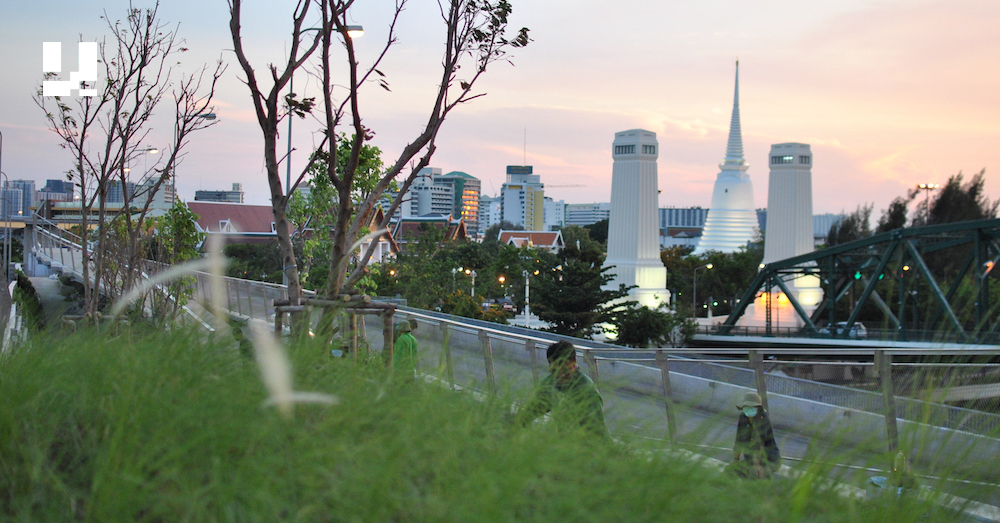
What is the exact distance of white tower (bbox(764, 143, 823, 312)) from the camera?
6444cm

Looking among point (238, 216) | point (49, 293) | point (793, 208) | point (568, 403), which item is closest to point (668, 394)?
point (568, 403)

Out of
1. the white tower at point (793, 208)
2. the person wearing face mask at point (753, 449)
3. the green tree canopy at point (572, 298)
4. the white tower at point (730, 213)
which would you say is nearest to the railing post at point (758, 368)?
the person wearing face mask at point (753, 449)

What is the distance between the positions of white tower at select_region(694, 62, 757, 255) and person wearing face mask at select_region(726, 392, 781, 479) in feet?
345

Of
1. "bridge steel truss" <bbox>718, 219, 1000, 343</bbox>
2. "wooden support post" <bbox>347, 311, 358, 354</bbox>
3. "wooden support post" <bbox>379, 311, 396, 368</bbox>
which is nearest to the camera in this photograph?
"wooden support post" <bbox>347, 311, 358, 354</bbox>

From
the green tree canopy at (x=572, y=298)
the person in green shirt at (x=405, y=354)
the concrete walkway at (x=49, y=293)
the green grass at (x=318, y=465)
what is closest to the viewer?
the green grass at (x=318, y=465)

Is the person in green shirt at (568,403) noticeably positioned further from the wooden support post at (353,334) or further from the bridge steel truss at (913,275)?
the bridge steel truss at (913,275)

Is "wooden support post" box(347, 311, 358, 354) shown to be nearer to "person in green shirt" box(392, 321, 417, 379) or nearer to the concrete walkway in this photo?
"person in green shirt" box(392, 321, 417, 379)

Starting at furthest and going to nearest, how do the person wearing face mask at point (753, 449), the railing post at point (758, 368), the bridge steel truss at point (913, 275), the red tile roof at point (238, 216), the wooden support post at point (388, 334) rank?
the red tile roof at point (238, 216), the bridge steel truss at point (913, 275), the railing post at point (758, 368), the wooden support post at point (388, 334), the person wearing face mask at point (753, 449)

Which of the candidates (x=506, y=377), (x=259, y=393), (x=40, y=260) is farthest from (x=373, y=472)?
(x=40, y=260)

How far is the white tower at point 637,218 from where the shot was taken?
5353 centimetres

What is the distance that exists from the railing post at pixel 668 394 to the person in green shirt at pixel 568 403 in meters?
0.30

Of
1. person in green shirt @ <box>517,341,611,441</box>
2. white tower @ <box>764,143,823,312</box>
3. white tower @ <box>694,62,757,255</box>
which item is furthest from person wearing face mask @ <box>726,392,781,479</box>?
white tower @ <box>694,62,757,255</box>

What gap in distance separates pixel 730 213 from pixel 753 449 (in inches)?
4502

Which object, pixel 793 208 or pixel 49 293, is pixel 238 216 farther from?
pixel 793 208
